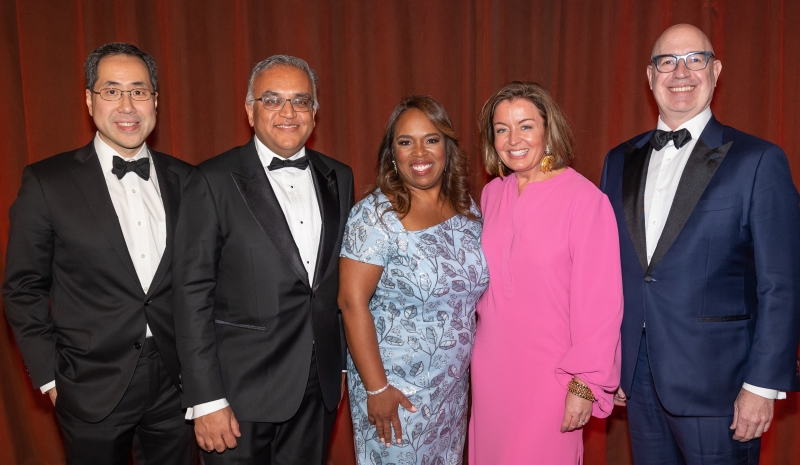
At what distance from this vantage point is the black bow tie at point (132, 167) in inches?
81.6

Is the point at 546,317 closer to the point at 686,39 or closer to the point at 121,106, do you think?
the point at 686,39

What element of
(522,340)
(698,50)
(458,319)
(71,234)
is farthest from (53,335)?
(698,50)

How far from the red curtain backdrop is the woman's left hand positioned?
5.15 ft

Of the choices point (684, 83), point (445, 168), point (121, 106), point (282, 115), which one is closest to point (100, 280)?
point (121, 106)

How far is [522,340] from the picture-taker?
2131 mm

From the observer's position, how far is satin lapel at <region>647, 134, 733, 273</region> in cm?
203

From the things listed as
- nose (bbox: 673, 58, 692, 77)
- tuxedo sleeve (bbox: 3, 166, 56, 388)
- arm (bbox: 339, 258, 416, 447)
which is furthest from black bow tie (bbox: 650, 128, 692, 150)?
tuxedo sleeve (bbox: 3, 166, 56, 388)

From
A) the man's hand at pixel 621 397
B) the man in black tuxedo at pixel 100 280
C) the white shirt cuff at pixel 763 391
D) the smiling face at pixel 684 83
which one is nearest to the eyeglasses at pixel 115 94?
the man in black tuxedo at pixel 100 280

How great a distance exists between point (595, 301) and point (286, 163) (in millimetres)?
1185

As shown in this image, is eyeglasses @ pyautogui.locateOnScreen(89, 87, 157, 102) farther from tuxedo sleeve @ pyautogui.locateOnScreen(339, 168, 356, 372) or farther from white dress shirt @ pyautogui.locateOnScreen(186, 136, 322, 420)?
tuxedo sleeve @ pyautogui.locateOnScreen(339, 168, 356, 372)

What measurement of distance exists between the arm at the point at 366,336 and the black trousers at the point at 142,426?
2.24 feet

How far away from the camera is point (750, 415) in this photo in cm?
195

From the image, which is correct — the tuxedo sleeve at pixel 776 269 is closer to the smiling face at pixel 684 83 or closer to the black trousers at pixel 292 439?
the smiling face at pixel 684 83

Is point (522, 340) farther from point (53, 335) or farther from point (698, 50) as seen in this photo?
point (53, 335)
